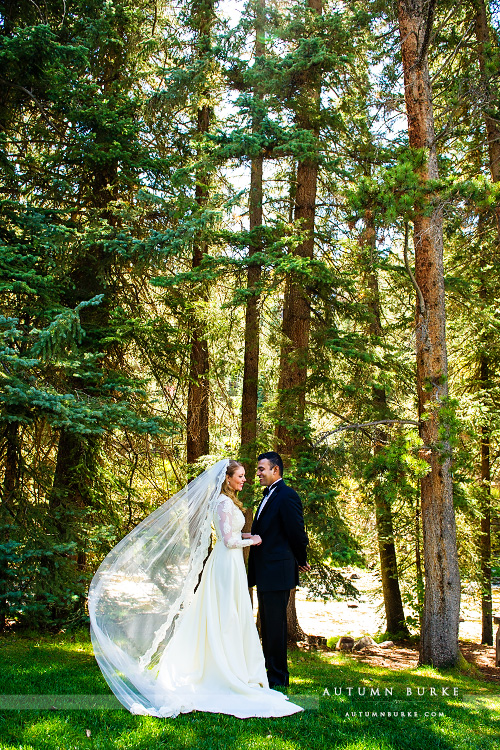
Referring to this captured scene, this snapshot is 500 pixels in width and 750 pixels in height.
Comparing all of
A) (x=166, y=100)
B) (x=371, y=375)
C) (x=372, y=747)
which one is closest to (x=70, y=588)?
(x=372, y=747)

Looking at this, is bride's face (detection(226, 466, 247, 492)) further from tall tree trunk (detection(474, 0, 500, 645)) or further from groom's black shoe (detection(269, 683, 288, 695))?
tall tree trunk (detection(474, 0, 500, 645))

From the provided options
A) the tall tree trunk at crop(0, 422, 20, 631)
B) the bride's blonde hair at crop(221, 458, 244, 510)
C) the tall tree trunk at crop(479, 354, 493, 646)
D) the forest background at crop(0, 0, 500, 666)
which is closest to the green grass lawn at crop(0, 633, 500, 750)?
the tall tree trunk at crop(0, 422, 20, 631)

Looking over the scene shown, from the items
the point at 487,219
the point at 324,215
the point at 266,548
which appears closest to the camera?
the point at 266,548

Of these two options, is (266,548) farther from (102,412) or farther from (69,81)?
(69,81)

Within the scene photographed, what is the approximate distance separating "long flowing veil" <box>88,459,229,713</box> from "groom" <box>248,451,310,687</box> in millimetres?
579

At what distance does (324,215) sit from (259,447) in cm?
647

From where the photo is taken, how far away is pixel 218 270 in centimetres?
991

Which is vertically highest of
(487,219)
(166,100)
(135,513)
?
(166,100)

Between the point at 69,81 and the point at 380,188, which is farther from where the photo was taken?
the point at 69,81

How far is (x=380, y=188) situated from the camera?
7.91m

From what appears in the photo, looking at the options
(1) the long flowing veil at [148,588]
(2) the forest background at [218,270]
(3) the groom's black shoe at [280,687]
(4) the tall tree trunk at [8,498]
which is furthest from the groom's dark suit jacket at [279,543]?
(4) the tall tree trunk at [8,498]

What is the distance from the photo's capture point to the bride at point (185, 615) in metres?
5.17

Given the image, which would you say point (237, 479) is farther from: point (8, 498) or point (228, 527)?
point (8, 498)

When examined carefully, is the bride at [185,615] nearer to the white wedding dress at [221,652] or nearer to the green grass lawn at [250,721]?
the white wedding dress at [221,652]
